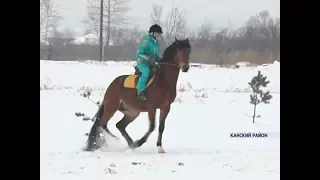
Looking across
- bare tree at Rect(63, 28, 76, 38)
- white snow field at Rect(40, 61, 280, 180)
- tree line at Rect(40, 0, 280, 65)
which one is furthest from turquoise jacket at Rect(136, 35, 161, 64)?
bare tree at Rect(63, 28, 76, 38)

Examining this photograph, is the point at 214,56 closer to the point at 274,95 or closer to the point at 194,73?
the point at 194,73

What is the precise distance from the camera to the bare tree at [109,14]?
18.4 ft

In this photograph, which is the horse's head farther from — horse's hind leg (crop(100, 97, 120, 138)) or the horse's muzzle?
horse's hind leg (crop(100, 97, 120, 138))

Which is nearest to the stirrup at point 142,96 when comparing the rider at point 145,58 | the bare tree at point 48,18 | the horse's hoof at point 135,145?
the rider at point 145,58

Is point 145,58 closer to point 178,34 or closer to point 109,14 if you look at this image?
point 178,34

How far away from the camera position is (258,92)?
5711 mm

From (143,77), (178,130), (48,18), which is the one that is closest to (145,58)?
(143,77)

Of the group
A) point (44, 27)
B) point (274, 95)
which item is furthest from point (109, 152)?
point (274, 95)

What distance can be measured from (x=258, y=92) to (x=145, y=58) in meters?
1.31
